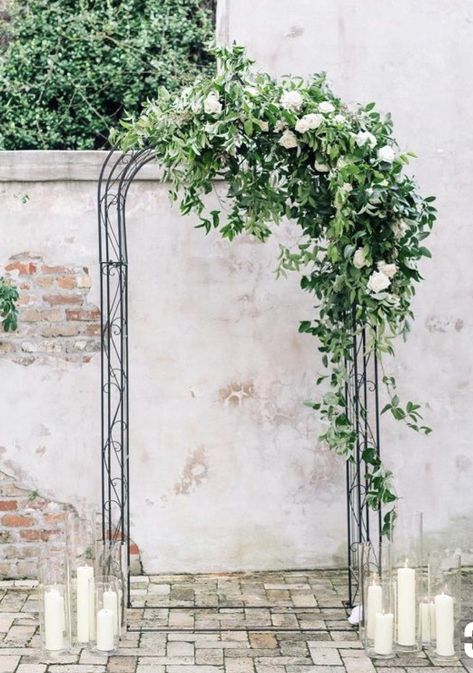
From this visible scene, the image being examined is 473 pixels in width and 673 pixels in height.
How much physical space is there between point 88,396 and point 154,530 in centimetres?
75

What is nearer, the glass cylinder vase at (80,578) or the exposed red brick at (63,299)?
the glass cylinder vase at (80,578)

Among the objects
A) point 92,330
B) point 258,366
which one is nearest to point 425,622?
point 258,366

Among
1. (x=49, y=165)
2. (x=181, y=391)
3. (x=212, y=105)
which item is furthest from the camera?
(x=181, y=391)

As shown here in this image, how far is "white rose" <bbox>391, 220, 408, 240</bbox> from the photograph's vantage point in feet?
12.3

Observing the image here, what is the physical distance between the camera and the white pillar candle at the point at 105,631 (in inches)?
144

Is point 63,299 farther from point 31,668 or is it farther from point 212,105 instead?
point 31,668

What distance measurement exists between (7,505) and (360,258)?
2156 millimetres

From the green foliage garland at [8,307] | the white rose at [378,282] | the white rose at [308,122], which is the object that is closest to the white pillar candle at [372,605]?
the white rose at [378,282]

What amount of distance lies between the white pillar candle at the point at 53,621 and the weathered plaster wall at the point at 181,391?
107cm

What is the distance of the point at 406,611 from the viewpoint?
3.69m

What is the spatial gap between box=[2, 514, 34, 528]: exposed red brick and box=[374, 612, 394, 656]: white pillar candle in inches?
73.2

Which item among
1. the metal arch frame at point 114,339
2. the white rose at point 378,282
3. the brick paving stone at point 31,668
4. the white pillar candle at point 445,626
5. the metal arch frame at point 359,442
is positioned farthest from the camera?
the metal arch frame at point 114,339

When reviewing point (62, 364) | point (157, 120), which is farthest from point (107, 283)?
point (157, 120)

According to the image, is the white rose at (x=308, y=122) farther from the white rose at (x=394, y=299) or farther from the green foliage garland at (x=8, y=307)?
the green foliage garland at (x=8, y=307)
